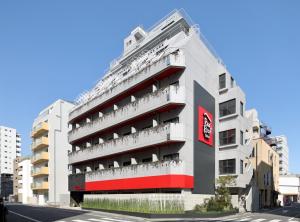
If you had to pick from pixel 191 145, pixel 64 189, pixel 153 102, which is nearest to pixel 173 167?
pixel 191 145

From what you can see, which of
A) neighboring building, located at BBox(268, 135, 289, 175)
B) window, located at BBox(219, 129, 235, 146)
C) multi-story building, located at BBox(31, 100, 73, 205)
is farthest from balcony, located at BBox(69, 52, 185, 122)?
neighboring building, located at BBox(268, 135, 289, 175)

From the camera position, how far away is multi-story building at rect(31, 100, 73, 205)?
7244 cm

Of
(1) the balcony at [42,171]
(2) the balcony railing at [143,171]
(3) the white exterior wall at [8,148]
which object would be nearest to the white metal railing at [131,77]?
(2) the balcony railing at [143,171]

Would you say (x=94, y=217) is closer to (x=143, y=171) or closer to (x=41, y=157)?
(x=143, y=171)

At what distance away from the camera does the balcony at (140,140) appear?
34.7m

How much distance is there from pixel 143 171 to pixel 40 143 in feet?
146

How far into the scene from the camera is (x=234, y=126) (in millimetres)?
42094

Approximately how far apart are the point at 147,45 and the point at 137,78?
1020cm

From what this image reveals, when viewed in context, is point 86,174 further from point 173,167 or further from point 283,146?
point 283,146

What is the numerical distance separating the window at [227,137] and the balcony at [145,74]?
1097 centimetres

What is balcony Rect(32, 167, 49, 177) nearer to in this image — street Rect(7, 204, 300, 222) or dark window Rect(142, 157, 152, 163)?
street Rect(7, 204, 300, 222)

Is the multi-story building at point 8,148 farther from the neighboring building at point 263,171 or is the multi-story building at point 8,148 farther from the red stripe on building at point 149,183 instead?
the red stripe on building at point 149,183

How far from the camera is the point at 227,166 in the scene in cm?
4188

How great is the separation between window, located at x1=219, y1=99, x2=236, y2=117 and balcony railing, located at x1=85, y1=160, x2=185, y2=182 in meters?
12.2
